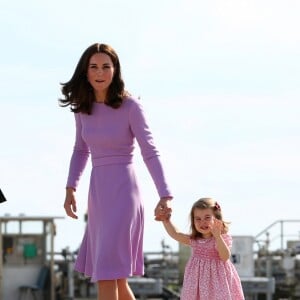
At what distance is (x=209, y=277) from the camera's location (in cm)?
866

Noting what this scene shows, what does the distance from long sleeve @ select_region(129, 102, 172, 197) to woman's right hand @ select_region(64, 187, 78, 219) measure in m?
0.49

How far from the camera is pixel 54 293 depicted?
2600cm

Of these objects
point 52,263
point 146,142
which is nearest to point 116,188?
point 146,142

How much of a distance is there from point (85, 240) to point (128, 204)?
413 mm

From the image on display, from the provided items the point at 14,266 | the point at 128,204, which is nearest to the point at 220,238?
the point at 128,204

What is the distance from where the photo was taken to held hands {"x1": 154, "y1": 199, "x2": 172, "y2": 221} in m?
7.71

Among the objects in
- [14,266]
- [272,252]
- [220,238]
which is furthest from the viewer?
[272,252]

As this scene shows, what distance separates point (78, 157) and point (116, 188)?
1.49ft

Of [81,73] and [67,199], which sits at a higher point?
[81,73]

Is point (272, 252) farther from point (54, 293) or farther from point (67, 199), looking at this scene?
point (67, 199)

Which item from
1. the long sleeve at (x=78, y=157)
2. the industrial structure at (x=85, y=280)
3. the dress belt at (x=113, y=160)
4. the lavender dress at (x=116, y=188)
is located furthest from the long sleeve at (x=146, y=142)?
the industrial structure at (x=85, y=280)

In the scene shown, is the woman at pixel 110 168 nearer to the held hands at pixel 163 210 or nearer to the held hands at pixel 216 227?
the held hands at pixel 163 210

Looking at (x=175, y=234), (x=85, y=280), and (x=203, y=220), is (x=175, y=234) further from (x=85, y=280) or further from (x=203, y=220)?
(x=85, y=280)

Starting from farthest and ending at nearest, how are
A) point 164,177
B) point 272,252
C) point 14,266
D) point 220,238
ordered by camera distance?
point 272,252
point 14,266
point 220,238
point 164,177
